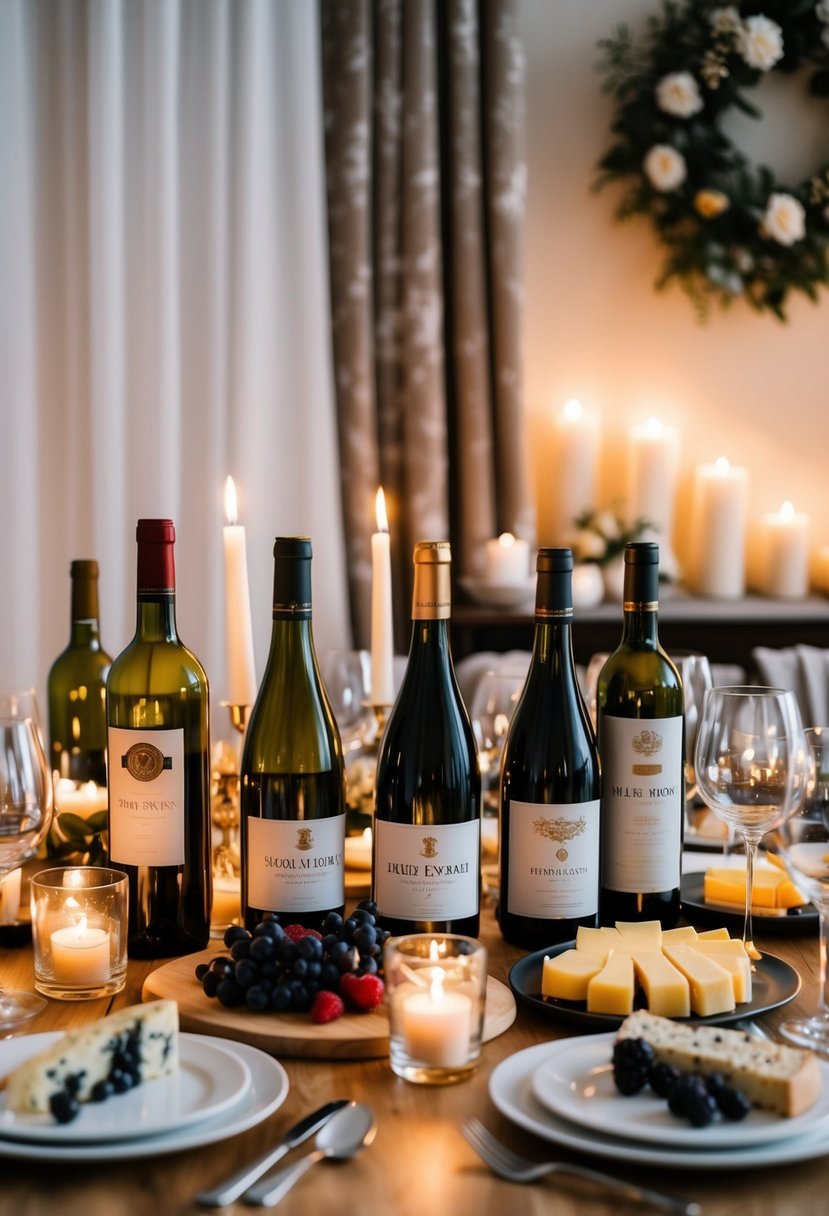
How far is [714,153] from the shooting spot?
132 inches

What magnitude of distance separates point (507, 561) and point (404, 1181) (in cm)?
237

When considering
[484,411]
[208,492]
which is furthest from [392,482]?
[208,492]

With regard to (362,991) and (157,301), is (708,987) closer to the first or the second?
(362,991)

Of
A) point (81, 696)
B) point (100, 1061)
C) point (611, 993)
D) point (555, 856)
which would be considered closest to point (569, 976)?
point (611, 993)

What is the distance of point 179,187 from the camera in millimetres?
2861

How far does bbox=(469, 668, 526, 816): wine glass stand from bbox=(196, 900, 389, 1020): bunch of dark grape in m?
0.40

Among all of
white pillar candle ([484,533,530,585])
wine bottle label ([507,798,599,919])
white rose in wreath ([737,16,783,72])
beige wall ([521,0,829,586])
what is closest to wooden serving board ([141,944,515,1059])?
wine bottle label ([507,798,599,919])

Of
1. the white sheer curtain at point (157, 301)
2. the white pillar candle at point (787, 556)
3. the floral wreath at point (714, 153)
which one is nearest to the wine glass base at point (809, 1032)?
the white sheer curtain at point (157, 301)

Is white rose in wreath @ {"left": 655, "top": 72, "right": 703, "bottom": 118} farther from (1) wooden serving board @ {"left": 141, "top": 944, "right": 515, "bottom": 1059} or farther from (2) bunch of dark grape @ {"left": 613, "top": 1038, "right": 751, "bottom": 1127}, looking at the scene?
(2) bunch of dark grape @ {"left": 613, "top": 1038, "right": 751, "bottom": 1127}

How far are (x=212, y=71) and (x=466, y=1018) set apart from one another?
100 inches

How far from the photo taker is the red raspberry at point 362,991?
3.04ft

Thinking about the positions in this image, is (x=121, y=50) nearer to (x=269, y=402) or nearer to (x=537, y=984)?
(x=269, y=402)

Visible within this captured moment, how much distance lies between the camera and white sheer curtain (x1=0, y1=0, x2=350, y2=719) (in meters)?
2.60

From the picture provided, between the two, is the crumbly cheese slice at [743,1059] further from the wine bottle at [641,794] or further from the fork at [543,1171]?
the wine bottle at [641,794]
